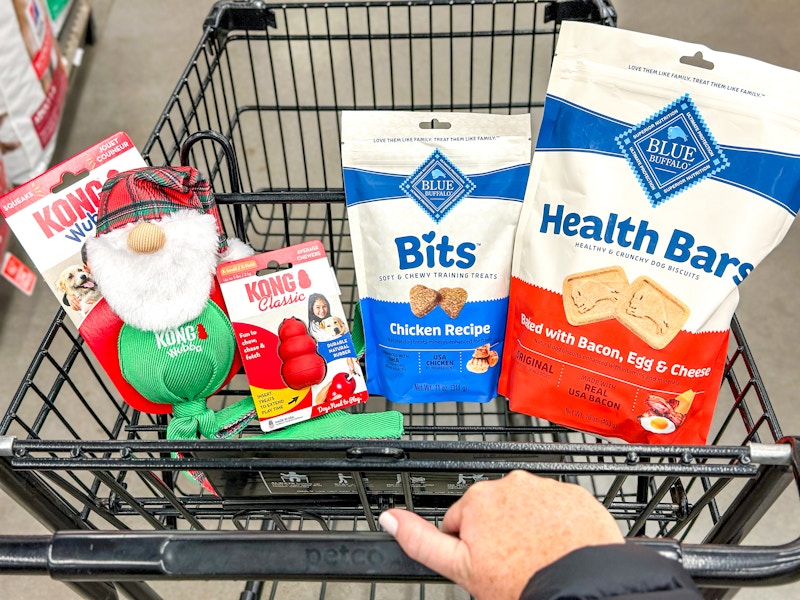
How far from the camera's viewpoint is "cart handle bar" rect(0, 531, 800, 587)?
1.44 ft

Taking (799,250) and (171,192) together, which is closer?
(171,192)

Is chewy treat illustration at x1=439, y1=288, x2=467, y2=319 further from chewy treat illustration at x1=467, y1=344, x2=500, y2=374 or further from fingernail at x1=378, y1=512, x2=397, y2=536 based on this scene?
fingernail at x1=378, y1=512, x2=397, y2=536

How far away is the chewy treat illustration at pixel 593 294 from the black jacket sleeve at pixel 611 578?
13.6 inches

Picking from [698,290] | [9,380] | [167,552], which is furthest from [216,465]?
[9,380]

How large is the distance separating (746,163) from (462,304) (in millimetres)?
312

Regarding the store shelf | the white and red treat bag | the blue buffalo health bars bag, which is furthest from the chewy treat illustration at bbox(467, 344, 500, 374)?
the store shelf

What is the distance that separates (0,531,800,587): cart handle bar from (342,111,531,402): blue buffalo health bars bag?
1.11 ft

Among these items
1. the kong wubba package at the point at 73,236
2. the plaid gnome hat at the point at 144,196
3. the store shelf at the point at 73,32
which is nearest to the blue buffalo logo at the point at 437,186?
the plaid gnome hat at the point at 144,196

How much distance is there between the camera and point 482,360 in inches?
31.0

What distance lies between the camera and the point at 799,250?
65.6 inches

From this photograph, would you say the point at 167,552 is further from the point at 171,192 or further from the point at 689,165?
the point at 689,165

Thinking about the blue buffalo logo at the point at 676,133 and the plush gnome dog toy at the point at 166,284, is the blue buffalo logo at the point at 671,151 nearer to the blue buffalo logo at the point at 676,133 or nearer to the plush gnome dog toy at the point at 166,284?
the blue buffalo logo at the point at 676,133

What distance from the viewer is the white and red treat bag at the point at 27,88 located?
150 centimetres

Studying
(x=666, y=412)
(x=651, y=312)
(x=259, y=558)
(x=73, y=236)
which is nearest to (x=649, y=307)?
(x=651, y=312)
